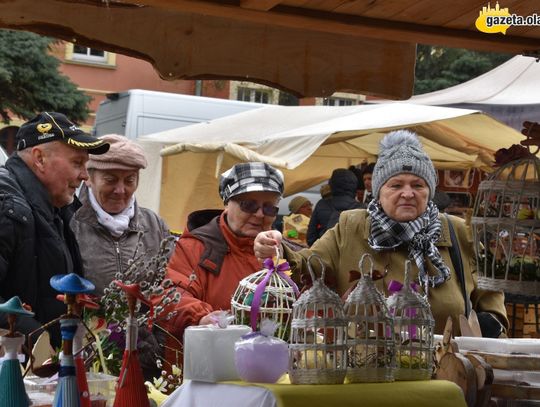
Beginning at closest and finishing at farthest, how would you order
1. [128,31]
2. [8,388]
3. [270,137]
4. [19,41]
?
1. [8,388]
2. [128,31]
3. [270,137]
4. [19,41]

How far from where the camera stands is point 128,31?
360cm

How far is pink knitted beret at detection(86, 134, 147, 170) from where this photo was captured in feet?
15.7

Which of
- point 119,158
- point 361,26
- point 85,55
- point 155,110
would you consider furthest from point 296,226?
point 85,55

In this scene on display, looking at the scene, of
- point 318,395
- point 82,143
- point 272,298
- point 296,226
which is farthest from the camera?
point 296,226

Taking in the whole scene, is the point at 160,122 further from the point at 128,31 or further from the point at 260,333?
the point at 260,333

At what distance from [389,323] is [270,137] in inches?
313

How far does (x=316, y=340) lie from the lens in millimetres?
2732

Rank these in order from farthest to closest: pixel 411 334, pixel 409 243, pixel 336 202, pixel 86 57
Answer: pixel 86 57
pixel 336 202
pixel 409 243
pixel 411 334

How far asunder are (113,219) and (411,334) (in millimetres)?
2181

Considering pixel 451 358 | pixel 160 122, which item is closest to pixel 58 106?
pixel 160 122

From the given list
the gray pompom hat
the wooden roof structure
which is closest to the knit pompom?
the gray pompom hat

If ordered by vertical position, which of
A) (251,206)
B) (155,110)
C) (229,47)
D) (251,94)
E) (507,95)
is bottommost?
(251,206)

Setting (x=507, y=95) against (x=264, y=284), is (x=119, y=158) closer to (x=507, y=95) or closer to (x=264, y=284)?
(x=264, y=284)

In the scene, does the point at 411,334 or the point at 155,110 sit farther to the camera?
the point at 155,110
